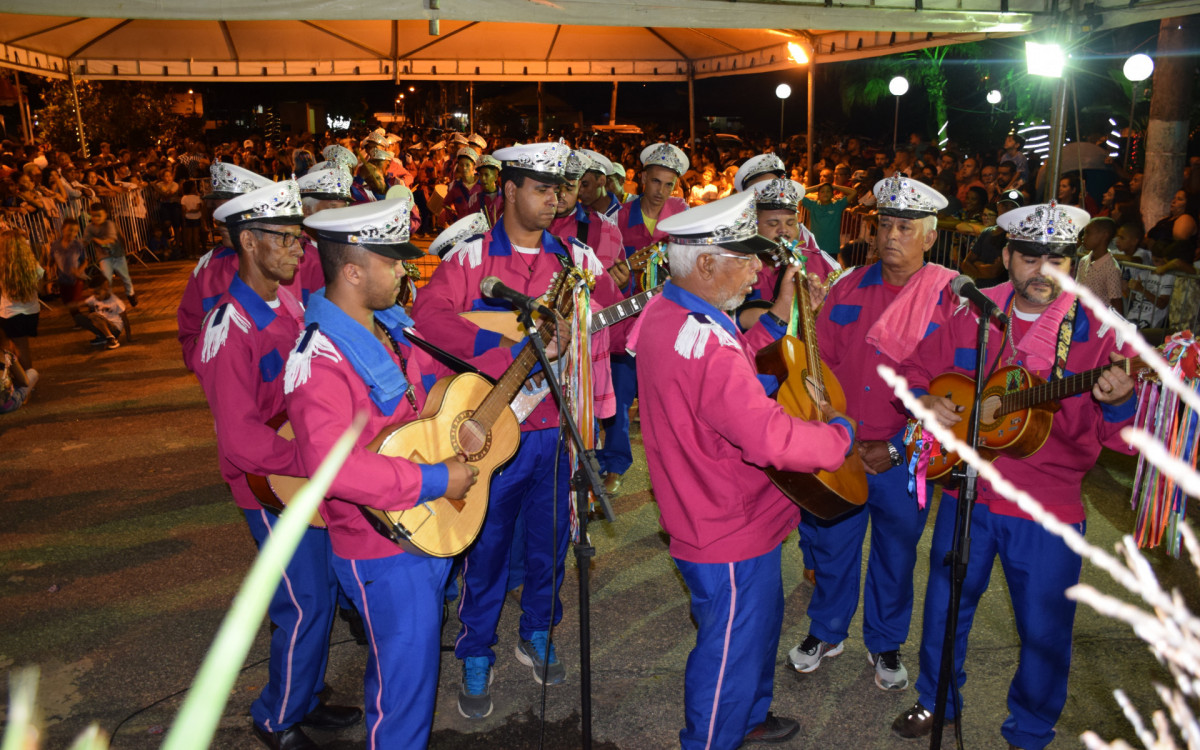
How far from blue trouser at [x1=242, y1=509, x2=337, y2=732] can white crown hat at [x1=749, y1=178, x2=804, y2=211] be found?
9.49ft

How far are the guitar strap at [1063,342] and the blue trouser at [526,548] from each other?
2.17 metres

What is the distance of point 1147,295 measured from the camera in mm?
7953

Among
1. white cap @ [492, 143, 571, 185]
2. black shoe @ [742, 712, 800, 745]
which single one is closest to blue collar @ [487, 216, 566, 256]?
white cap @ [492, 143, 571, 185]

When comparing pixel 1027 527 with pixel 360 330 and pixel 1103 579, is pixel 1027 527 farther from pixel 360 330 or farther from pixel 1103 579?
pixel 360 330

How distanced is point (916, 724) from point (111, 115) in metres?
28.0

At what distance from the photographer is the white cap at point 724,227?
310 cm

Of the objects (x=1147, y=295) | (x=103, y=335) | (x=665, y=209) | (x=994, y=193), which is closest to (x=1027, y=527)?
(x=665, y=209)

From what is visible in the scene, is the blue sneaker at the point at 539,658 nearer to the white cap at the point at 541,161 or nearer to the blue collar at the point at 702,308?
the blue collar at the point at 702,308

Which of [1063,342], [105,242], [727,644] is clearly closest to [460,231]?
[727,644]

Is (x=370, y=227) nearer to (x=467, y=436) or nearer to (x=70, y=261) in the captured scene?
(x=467, y=436)

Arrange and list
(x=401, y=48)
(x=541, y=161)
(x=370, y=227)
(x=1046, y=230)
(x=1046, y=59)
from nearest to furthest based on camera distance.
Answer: (x=370, y=227)
(x=1046, y=230)
(x=541, y=161)
(x=1046, y=59)
(x=401, y=48)

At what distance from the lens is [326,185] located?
19.1ft

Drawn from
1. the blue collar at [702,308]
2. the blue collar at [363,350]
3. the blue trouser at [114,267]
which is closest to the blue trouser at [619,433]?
the blue collar at [702,308]

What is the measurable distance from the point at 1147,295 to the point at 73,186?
16089 millimetres
